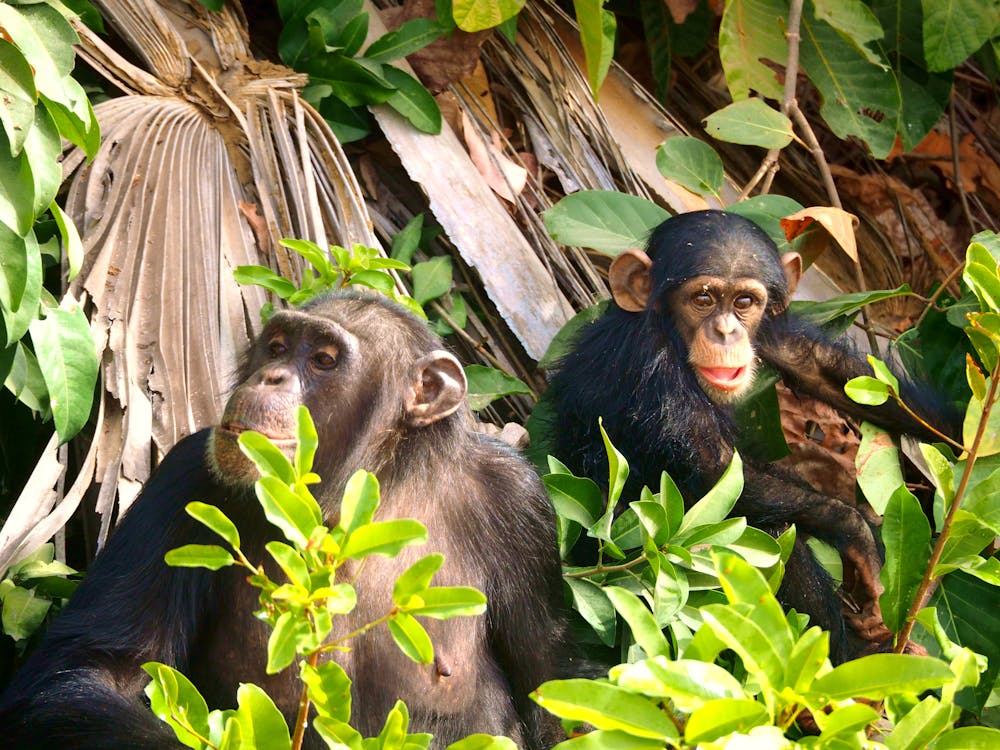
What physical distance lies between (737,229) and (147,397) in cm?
254

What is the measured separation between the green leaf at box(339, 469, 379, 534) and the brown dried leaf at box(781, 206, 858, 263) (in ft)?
11.8

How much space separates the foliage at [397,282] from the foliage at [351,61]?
63 cm

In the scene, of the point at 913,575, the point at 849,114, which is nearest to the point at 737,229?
the point at 849,114

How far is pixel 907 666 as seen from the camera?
2.43 metres

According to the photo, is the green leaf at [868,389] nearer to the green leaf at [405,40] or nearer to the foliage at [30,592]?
the foliage at [30,592]

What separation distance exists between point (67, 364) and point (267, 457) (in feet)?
7.09

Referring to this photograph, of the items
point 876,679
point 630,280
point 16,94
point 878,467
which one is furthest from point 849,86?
point 876,679

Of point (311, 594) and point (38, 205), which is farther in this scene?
point (38, 205)

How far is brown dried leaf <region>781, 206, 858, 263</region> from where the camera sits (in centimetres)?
568

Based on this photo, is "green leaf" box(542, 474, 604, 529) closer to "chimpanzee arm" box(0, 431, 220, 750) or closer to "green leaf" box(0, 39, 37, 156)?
"chimpanzee arm" box(0, 431, 220, 750)

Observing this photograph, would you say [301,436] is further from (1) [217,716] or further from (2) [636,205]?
(2) [636,205]

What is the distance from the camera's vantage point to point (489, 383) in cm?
580

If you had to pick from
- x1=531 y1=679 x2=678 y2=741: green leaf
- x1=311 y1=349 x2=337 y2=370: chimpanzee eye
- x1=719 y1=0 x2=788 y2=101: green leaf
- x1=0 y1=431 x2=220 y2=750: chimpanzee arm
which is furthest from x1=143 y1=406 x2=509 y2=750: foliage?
x1=719 y1=0 x2=788 y2=101: green leaf

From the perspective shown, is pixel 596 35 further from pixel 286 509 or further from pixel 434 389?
pixel 286 509
